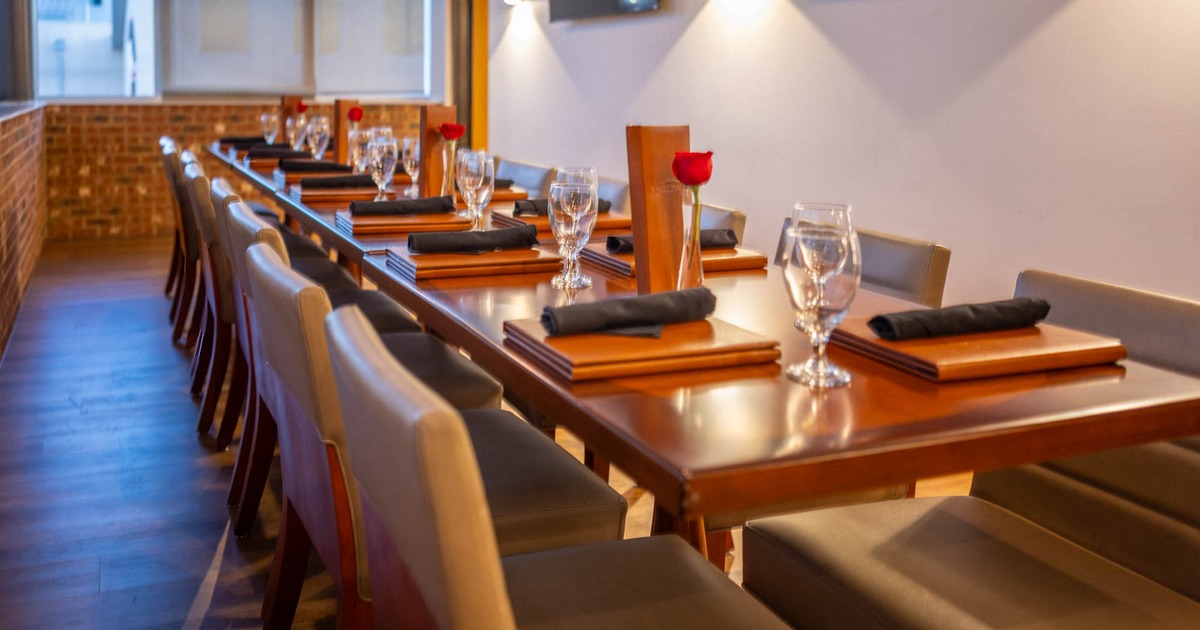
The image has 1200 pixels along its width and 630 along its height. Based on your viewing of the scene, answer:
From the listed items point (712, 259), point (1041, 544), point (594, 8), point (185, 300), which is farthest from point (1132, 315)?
point (594, 8)

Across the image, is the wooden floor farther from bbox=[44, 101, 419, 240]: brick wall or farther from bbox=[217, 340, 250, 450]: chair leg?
bbox=[44, 101, 419, 240]: brick wall

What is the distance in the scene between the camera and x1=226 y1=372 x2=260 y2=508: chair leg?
3027 millimetres

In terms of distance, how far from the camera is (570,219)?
204cm

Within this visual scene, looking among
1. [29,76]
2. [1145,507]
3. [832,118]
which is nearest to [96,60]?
[29,76]

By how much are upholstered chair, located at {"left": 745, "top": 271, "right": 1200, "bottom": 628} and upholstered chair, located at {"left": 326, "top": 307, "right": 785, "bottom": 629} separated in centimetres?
20

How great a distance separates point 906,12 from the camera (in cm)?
446

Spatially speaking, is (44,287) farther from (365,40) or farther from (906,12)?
(906,12)

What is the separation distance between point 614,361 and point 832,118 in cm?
378

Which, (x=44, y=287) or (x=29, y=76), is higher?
(x=29, y=76)

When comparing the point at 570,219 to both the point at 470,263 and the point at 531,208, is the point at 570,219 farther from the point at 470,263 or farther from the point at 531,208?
the point at 531,208

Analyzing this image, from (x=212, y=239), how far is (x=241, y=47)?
6360mm

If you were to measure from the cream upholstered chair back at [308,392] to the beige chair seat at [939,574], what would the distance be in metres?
0.69

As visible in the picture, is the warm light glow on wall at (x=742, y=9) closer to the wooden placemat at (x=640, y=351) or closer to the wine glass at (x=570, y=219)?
the wine glass at (x=570, y=219)

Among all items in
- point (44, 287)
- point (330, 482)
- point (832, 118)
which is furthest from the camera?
point (44, 287)
